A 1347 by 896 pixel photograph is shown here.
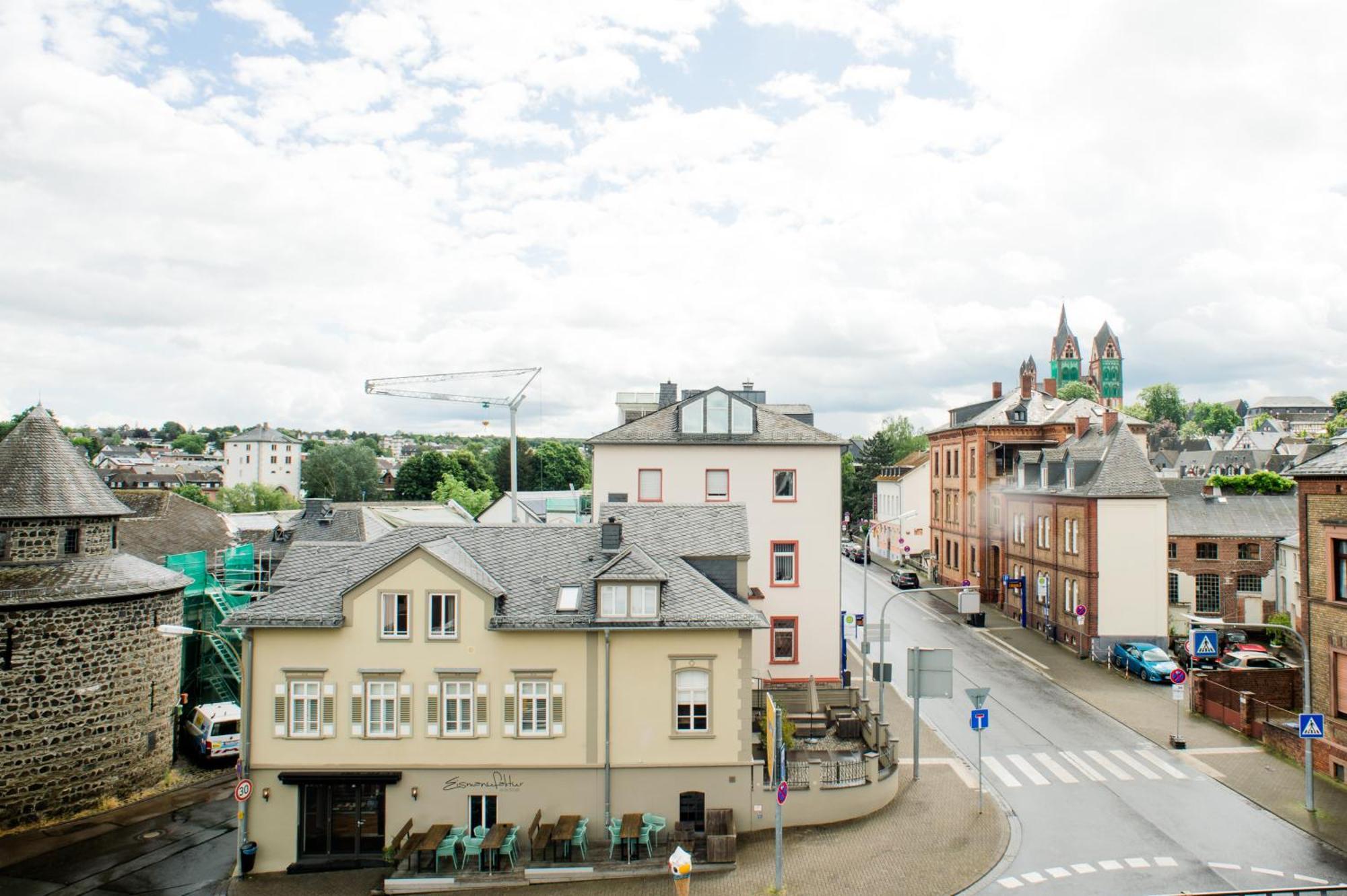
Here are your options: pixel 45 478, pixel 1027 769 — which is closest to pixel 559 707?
pixel 1027 769

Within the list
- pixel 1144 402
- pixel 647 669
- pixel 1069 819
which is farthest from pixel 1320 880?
pixel 1144 402

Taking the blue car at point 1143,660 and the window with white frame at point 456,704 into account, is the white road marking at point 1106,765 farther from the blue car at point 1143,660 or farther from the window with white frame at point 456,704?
the window with white frame at point 456,704

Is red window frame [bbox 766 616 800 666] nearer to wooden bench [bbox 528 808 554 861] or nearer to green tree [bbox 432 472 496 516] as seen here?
wooden bench [bbox 528 808 554 861]

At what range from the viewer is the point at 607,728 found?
20.8m

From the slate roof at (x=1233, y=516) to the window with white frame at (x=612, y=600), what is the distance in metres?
38.0

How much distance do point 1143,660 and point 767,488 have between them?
18.5 meters

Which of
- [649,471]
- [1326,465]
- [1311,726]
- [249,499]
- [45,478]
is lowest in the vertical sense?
[1311,726]

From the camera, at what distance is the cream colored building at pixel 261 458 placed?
147500mm

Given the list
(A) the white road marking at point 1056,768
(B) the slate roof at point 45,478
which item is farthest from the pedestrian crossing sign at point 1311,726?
(B) the slate roof at point 45,478

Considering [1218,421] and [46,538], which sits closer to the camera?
[46,538]

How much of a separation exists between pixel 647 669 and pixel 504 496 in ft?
147

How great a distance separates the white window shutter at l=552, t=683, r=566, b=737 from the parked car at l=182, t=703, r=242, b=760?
13.9 metres

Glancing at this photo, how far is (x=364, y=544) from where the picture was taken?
2305 cm

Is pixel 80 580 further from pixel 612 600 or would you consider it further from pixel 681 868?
pixel 681 868
